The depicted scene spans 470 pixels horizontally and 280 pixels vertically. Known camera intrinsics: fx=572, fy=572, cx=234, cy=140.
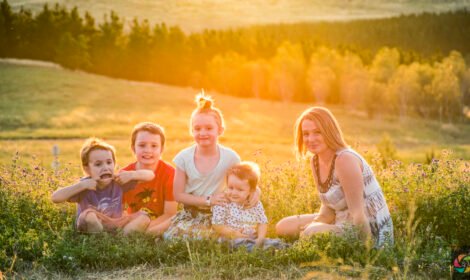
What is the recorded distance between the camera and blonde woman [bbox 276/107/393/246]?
6.04 m

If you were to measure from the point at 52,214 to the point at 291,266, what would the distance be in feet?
10.9

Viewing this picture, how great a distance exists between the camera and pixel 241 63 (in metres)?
67.4

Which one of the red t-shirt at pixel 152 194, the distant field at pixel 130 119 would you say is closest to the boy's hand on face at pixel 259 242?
the red t-shirt at pixel 152 194

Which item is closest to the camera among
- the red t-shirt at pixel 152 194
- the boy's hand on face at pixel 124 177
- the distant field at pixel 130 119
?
the boy's hand on face at pixel 124 177

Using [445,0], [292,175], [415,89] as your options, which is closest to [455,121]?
[415,89]

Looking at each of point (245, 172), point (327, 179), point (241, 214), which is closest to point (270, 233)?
point (241, 214)

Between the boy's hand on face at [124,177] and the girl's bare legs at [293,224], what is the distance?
6.26 ft

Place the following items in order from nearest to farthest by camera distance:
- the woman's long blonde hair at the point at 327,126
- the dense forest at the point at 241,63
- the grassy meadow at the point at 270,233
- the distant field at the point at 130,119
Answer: the grassy meadow at the point at 270,233 → the woman's long blonde hair at the point at 327,126 → the distant field at the point at 130,119 → the dense forest at the point at 241,63

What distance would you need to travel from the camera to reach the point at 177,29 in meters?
68.6

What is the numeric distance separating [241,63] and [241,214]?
202ft

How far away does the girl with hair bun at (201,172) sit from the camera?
6727 mm

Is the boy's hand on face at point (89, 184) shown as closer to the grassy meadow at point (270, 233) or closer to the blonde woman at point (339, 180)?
the grassy meadow at point (270, 233)

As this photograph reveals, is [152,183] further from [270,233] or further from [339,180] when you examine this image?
[339,180]

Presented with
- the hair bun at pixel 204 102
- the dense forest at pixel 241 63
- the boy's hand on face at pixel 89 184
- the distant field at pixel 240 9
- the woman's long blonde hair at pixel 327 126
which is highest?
the distant field at pixel 240 9
